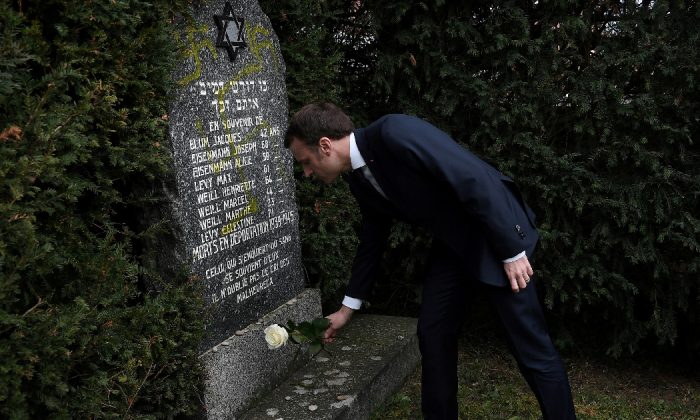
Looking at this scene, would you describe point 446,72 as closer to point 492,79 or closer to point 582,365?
point 492,79

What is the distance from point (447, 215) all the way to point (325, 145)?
613mm

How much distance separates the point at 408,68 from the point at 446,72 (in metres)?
0.27

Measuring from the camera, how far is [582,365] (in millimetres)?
5070

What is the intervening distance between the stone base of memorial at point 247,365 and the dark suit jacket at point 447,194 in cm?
96

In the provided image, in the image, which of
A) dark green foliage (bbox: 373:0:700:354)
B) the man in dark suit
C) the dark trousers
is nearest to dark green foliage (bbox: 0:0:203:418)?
the man in dark suit

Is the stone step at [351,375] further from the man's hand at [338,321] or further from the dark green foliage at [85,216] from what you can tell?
the dark green foliage at [85,216]

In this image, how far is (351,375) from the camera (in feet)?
12.6

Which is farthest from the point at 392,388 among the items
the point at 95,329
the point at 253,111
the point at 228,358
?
the point at 95,329

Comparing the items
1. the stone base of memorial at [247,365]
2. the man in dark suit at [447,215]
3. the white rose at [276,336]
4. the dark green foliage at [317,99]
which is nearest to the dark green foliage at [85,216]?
the stone base of memorial at [247,365]

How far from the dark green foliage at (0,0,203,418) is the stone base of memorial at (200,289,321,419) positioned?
157mm

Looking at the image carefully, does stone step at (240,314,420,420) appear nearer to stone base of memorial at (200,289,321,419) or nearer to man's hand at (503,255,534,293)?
stone base of memorial at (200,289,321,419)

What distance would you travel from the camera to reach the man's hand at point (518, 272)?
280 centimetres

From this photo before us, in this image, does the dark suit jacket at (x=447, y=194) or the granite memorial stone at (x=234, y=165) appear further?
the granite memorial stone at (x=234, y=165)

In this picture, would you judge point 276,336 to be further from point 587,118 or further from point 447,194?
point 587,118
